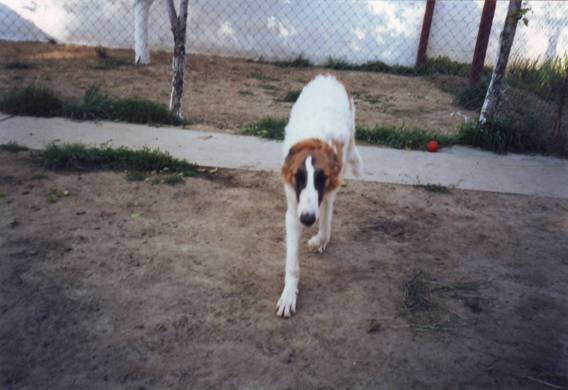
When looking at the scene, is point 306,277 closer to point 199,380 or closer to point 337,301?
point 337,301

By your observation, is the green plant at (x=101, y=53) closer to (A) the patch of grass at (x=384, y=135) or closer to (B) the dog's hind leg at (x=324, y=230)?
(A) the patch of grass at (x=384, y=135)

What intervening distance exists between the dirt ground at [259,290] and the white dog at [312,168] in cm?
15

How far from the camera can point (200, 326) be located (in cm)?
286

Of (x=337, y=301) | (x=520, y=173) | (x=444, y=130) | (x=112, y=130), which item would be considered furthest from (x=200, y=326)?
(x=444, y=130)

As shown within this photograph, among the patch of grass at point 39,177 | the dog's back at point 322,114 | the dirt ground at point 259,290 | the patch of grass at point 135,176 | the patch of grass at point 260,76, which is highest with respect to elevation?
the dog's back at point 322,114

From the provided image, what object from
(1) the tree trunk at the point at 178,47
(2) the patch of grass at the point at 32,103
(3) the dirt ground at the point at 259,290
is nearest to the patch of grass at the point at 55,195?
(3) the dirt ground at the point at 259,290

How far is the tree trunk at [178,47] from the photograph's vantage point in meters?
5.96

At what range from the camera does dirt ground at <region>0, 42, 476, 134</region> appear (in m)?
7.07

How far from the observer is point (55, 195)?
4211mm

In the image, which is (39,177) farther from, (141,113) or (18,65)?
(18,65)

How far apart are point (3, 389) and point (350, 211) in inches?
111

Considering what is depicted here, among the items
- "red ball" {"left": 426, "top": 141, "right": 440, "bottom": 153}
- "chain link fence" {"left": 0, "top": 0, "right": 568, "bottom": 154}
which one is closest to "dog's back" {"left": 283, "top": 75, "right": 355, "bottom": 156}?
"red ball" {"left": 426, "top": 141, "right": 440, "bottom": 153}

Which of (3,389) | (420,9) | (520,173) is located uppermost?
(420,9)

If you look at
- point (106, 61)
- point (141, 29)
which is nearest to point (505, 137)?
point (141, 29)
